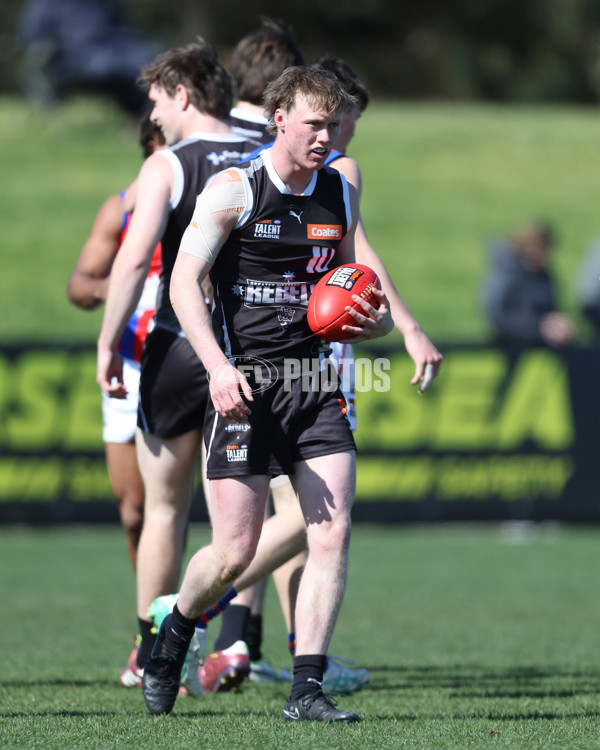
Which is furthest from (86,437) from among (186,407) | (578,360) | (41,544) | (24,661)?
(186,407)

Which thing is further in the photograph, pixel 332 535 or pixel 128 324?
pixel 128 324

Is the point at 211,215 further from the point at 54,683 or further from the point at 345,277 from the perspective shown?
the point at 54,683

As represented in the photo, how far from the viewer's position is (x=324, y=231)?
13.8 feet

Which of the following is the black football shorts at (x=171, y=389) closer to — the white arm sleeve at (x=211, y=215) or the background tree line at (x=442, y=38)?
the white arm sleeve at (x=211, y=215)

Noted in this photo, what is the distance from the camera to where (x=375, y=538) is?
10.5m

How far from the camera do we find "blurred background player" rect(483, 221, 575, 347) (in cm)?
1173

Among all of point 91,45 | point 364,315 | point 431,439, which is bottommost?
point 431,439

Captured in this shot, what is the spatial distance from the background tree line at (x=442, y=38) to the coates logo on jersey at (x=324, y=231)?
35.5 m

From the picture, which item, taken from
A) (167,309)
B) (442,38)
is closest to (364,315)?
(167,309)

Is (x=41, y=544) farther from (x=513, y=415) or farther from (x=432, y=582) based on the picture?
(x=513, y=415)

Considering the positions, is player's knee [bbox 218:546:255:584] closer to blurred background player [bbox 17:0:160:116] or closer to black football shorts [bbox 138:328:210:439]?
black football shorts [bbox 138:328:210:439]

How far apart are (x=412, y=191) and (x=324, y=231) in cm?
1960

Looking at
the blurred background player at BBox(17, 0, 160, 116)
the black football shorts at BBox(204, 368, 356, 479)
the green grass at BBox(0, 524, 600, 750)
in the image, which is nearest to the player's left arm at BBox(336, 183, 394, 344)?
the black football shorts at BBox(204, 368, 356, 479)

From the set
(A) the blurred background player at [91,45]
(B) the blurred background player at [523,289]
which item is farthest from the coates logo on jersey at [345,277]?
(A) the blurred background player at [91,45]
